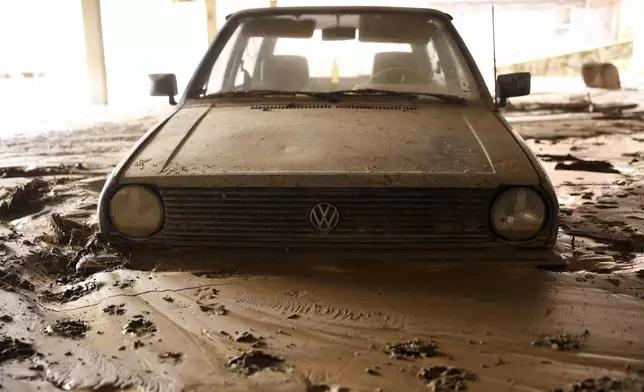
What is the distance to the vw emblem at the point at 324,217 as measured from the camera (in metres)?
2.27

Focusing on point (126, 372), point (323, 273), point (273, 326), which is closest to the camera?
point (126, 372)

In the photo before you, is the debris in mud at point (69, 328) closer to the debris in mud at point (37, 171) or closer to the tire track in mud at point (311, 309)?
the tire track in mud at point (311, 309)

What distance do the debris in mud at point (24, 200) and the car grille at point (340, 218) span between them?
2275 mm

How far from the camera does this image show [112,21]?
17.1m

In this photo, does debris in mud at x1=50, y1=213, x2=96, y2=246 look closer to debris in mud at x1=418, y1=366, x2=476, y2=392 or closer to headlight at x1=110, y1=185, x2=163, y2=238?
headlight at x1=110, y1=185, x2=163, y2=238

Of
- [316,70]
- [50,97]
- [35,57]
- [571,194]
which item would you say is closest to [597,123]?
[571,194]

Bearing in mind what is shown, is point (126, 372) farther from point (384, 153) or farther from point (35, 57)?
point (35, 57)

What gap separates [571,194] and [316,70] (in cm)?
229

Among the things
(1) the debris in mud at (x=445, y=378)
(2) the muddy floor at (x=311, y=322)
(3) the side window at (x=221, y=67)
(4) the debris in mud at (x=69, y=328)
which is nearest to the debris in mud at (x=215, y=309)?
(2) the muddy floor at (x=311, y=322)

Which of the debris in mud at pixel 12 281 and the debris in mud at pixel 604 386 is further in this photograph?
the debris in mud at pixel 12 281

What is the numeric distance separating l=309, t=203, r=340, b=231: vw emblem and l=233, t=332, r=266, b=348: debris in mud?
0.49 metres

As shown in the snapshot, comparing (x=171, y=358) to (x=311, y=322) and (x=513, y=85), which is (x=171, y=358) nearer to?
(x=311, y=322)

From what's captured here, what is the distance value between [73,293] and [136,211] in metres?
0.39

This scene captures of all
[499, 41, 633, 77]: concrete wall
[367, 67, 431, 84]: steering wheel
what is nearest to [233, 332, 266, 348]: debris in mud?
[367, 67, 431, 84]: steering wheel
